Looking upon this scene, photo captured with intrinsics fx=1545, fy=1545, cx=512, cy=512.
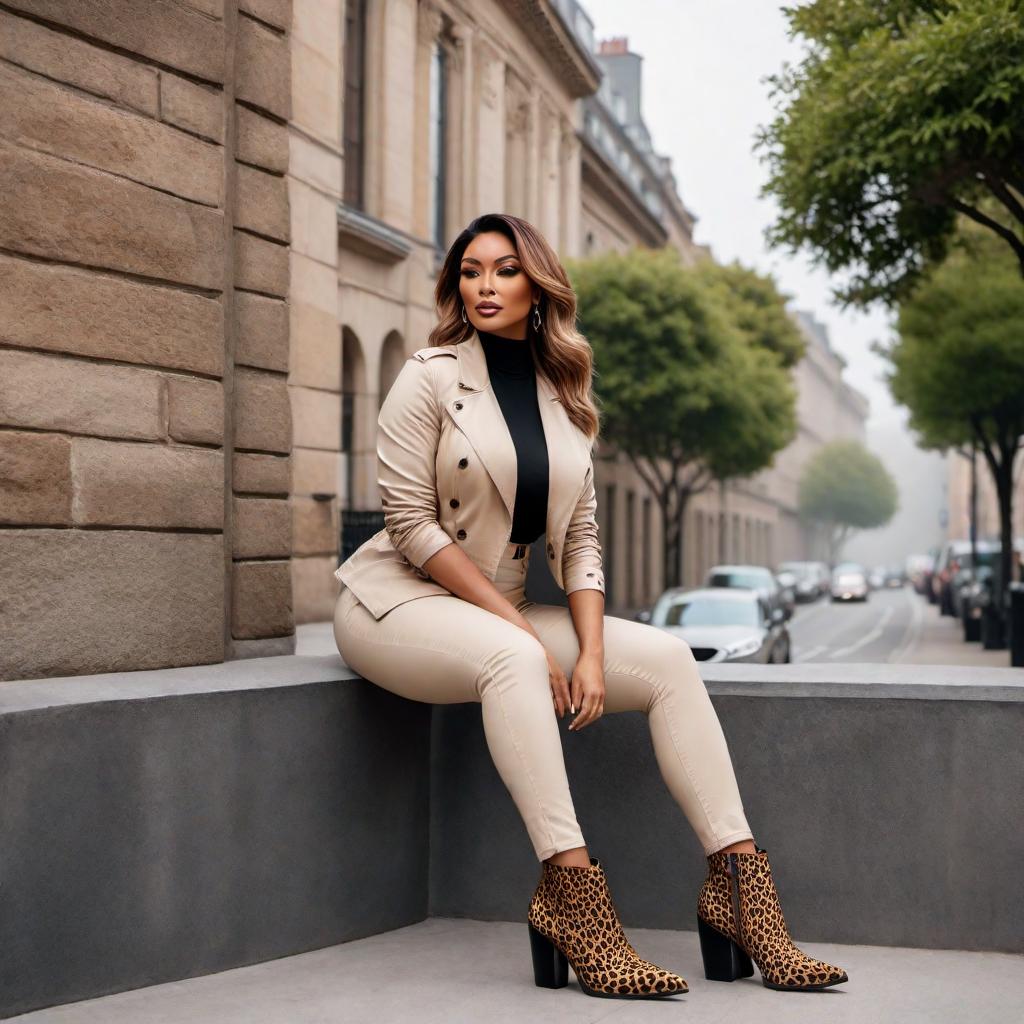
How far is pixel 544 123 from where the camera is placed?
3822cm

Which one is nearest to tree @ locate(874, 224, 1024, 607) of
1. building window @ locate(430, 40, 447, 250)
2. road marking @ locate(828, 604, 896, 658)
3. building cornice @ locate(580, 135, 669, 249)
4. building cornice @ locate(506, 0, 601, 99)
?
road marking @ locate(828, 604, 896, 658)

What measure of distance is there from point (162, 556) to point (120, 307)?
2.38 feet

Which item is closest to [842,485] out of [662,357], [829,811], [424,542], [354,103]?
[662,357]

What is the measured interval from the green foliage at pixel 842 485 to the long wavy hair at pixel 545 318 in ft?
358

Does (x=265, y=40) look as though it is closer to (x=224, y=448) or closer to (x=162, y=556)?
(x=224, y=448)

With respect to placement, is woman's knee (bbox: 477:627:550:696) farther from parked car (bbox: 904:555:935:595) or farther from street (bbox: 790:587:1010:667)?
parked car (bbox: 904:555:935:595)

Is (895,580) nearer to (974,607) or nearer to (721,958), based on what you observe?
(974,607)

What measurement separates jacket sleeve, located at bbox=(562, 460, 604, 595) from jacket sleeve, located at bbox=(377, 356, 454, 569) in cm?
40

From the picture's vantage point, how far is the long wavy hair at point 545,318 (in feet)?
14.4

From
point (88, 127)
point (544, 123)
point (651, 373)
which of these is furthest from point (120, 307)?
point (544, 123)

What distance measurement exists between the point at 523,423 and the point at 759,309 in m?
45.5

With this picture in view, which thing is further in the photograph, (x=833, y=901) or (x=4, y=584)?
(x=833, y=901)

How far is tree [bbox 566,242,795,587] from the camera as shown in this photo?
1393 inches

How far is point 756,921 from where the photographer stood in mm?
3928
